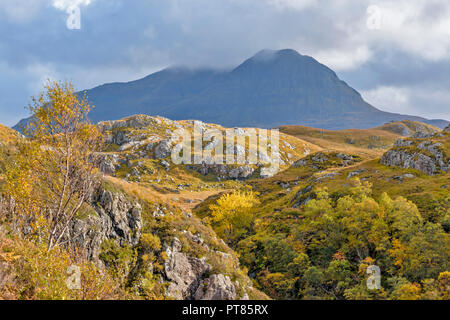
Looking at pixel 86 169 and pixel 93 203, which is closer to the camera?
pixel 86 169

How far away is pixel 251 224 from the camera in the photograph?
71688mm

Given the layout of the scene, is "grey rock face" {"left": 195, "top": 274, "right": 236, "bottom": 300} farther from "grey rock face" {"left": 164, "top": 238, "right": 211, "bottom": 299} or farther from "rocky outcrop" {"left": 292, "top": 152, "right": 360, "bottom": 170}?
"rocky outcrop" {"left": 292, "top": 152, "right": 360, "bottom": 170}

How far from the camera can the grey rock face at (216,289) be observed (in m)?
28.9

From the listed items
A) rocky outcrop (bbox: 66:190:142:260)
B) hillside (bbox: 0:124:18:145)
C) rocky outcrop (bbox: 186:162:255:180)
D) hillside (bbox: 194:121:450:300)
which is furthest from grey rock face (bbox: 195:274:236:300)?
rocky outcrop (bbox: 186:162:255:180)

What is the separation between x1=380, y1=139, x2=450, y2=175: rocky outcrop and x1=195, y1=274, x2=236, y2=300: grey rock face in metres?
68.6

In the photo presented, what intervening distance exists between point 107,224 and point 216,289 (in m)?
15.0

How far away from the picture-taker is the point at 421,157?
74938 mm

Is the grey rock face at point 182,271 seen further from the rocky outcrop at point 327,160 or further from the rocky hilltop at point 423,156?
the rocky outcrop at point 327,160

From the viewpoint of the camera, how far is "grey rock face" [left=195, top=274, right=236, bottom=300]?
94.8 ft

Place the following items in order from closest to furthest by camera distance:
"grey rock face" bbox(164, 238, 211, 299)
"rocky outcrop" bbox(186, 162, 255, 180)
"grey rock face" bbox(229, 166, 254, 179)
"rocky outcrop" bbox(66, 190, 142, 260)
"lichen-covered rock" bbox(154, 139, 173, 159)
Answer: "rocky outcrop" bbox(66, 190, 142, 260)
"grey rock face" bbox(164, 238, 211, 299)
"grey rock face" bbox(229, 166, 254, 179)
"rocky outcrop" bbox(186, 162, 255, 180)
"lichen-covered rock" bbox(154, 139, 173, 159)

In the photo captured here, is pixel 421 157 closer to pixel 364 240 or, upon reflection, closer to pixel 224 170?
pixel 364 240
